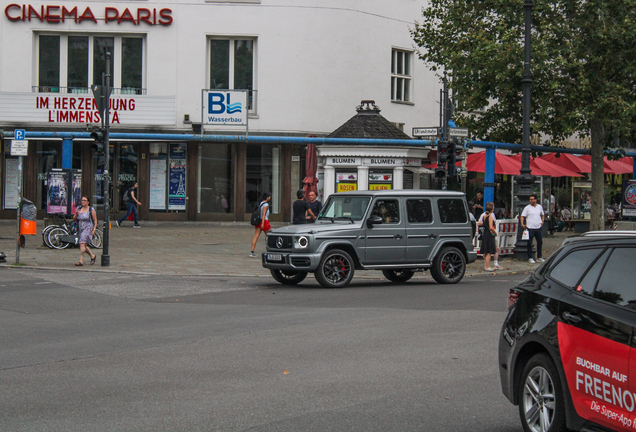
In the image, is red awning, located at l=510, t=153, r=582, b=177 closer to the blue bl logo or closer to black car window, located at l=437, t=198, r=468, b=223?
the blue bl logo

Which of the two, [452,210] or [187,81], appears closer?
[452,210]

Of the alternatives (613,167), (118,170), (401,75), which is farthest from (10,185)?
(613,167)

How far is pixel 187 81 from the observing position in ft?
100

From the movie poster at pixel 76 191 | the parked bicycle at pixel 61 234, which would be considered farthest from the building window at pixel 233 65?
the parked bicycle at pixel 61 234

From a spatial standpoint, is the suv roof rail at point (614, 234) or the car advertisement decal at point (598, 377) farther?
the suv roof rail at point (614, 234)

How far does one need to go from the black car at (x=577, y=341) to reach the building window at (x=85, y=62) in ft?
Answer: 89.2

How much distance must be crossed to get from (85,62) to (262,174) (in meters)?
8.01

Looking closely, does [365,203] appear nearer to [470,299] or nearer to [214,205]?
[470,299]

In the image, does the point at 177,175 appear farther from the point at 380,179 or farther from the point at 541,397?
the point at 541,397

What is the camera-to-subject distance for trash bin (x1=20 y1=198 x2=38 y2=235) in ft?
64.5

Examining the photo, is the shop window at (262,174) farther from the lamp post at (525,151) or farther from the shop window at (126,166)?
the lamp post at (525,151)

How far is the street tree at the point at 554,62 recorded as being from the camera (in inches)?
928

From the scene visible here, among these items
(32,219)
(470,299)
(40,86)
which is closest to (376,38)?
(40,86)

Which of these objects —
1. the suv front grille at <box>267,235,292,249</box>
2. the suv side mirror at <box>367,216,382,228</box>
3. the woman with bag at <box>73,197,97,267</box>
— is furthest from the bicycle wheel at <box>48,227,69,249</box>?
the suv side mirror at <box>367,216,382,228</box>
